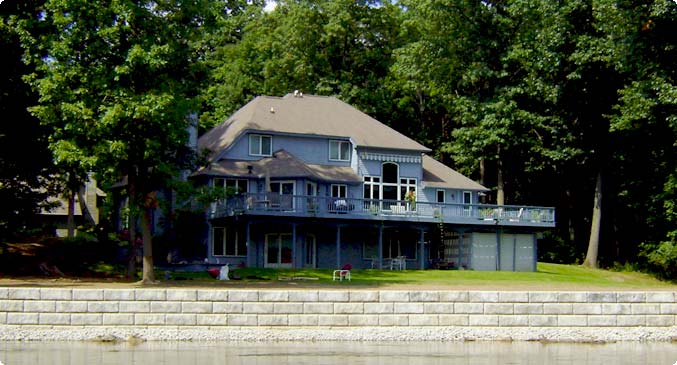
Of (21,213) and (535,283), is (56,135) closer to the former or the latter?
(21,213)

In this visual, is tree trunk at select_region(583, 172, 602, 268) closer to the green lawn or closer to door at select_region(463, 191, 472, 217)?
the green lawn

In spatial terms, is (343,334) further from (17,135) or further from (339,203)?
(339,203)

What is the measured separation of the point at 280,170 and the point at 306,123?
15.3 ft

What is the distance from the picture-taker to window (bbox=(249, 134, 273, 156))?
4925 centimetres

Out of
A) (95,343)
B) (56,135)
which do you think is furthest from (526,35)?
(95,343)

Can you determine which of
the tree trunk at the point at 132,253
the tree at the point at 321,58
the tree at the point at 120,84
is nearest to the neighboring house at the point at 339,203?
the tree trunk at the point at 132,253

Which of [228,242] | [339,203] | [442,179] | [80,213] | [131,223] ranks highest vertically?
[442,179]

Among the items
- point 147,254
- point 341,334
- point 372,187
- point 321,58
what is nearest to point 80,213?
point 321,58

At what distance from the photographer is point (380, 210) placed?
155ft

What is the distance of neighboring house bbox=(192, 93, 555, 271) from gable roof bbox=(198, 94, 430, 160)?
7cm

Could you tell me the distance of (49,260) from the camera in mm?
40625

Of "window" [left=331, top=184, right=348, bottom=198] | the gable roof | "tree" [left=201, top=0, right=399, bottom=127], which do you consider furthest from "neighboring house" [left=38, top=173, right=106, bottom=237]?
"window" [left=331, top=184, right=348, bottom=198]

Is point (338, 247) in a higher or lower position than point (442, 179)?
lower

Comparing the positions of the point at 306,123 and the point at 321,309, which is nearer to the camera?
the point at 321,309
